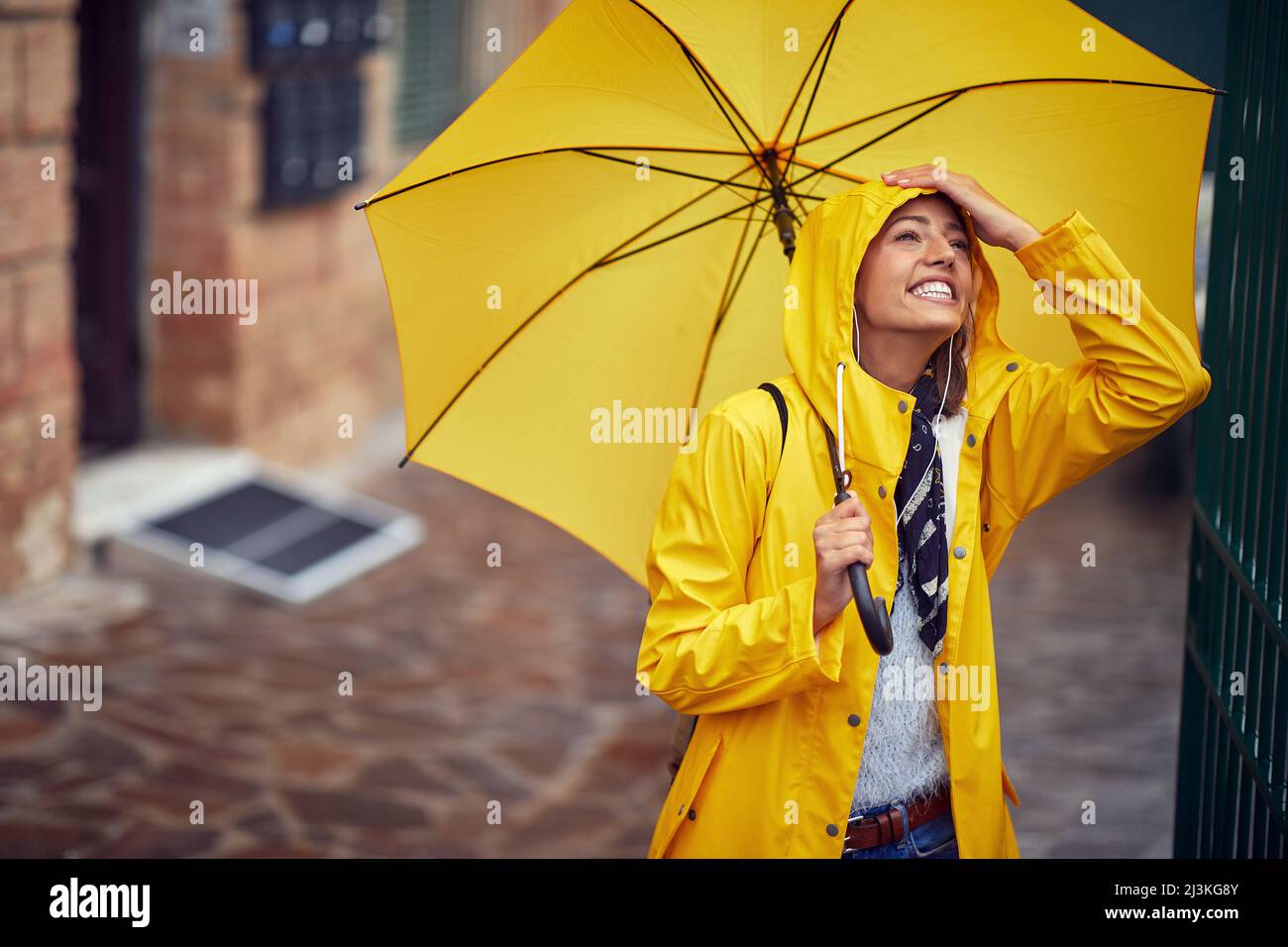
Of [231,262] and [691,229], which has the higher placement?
[231,262]

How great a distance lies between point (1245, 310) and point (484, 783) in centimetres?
339

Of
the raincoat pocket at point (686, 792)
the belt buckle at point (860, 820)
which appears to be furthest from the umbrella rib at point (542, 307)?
the belt buckle at point (860, 820)

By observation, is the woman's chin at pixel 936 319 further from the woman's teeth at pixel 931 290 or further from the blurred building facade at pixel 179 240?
the blurred building facade at pixel 179 240

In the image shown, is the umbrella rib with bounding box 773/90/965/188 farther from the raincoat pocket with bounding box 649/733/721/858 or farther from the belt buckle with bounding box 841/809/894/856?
the belt buckle with bounding box 841/809/894/856

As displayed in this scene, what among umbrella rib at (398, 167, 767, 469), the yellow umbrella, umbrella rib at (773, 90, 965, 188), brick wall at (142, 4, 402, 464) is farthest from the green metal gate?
brick wall at (142, 4, 402, 464)

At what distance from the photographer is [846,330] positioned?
2715mm

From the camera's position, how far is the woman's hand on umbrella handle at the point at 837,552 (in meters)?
2.50

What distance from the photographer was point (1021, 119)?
308 centimetres

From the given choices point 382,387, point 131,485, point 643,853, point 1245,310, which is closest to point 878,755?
point 1245,310

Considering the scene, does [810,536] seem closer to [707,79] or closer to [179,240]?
[707,79]

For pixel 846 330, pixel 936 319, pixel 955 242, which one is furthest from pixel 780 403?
pixel 955 242

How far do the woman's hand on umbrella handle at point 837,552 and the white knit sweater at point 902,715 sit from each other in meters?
0.24

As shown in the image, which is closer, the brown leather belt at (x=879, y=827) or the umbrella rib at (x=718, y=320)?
the brown leather belt at (x=879, y=827)

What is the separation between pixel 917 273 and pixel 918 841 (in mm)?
948
